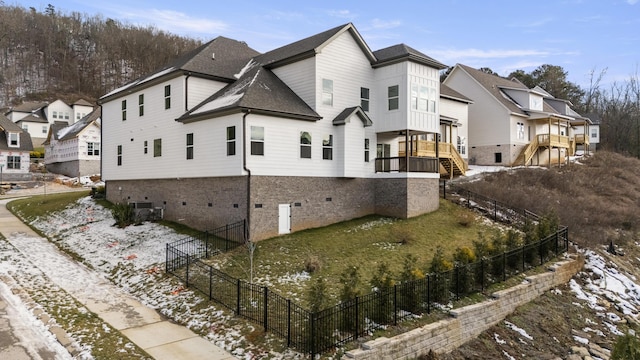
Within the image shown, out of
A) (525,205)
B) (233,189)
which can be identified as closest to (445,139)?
(525,205)

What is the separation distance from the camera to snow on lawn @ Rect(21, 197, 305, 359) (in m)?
12.6

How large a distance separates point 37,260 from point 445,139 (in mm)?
29595

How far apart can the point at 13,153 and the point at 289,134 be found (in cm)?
4418

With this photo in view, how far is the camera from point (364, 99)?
82.0 feet

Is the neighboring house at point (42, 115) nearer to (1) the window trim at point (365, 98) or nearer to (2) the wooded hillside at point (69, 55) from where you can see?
(2) the wooded hillside at point (69, 55)

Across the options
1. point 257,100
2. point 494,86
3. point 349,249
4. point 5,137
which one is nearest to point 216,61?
point 257,100

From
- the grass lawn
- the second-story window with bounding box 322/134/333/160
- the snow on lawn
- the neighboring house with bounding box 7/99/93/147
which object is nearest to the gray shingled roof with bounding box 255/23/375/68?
the second-story window with bounding box 322/134/333/160

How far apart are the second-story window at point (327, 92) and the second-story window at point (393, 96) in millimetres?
3717

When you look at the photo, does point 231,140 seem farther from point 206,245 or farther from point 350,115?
point 350,115

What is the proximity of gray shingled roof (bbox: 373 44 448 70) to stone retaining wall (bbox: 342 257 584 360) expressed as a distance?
40.9 feet

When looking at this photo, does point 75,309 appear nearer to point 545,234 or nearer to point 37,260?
point 37,260

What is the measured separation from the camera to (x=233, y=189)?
20453mm

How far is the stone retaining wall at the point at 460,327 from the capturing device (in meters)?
11.4

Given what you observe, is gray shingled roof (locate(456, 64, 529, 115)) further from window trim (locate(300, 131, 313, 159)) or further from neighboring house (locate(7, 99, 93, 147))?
neighboring house (locate(7, 99, 93, 147))
